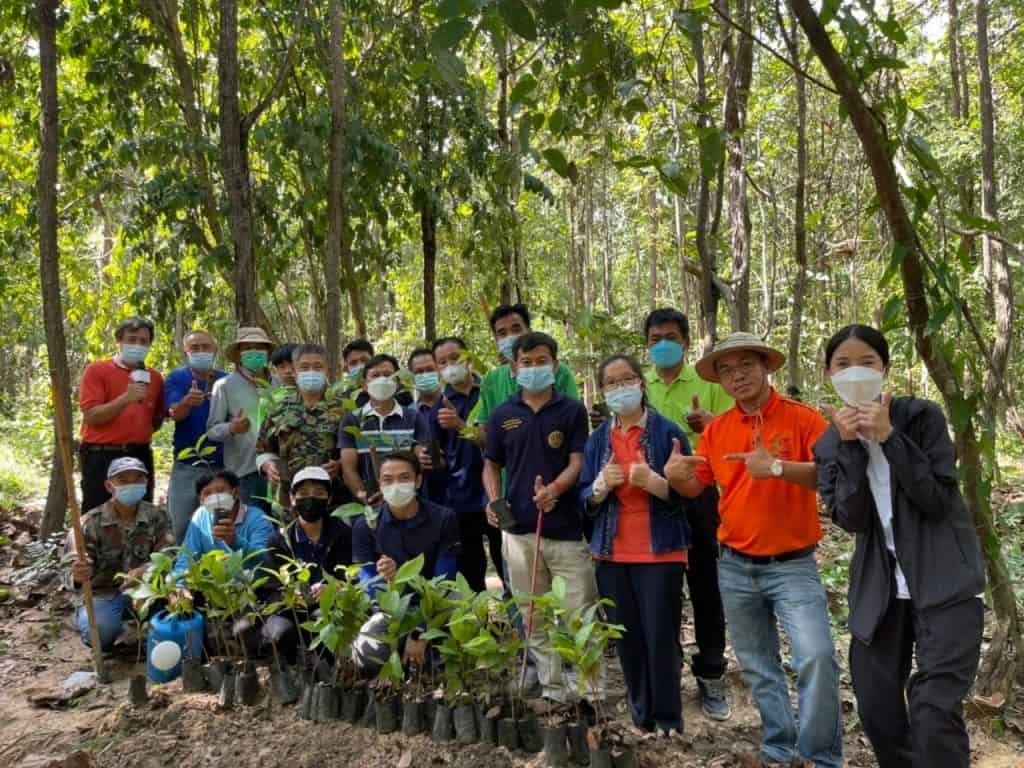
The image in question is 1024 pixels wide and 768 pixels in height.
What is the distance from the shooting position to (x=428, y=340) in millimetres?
7270

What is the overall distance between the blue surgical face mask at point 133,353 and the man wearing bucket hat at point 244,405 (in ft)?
1.64

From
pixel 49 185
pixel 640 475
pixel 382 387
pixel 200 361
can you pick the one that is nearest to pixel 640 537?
pixel 640 475

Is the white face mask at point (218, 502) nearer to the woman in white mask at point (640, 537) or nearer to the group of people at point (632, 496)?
the group of people at point (632, 496)

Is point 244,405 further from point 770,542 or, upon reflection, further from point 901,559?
point 901,559

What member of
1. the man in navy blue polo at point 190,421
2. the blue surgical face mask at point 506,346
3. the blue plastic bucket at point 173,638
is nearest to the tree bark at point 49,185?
the man in navy blue polo at point 190,421

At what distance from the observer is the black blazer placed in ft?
7.56

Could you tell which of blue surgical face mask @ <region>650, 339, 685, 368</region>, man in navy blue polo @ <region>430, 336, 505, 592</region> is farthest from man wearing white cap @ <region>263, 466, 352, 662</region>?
blue surgical face mask @ <region>650, 339, 685, 368</region>

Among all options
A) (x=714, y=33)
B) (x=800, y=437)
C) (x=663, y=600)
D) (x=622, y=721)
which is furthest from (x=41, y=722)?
(x=714, y=33)

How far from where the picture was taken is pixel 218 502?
4.48m

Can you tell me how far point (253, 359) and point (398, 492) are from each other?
6.40ft

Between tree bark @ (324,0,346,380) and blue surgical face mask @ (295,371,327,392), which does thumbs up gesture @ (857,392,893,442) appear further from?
tree bark @ (324,0,346,380)

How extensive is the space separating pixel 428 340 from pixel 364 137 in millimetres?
2009

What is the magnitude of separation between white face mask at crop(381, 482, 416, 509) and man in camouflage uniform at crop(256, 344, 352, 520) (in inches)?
36.9

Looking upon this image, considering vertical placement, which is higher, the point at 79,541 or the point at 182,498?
the point at 182,498
